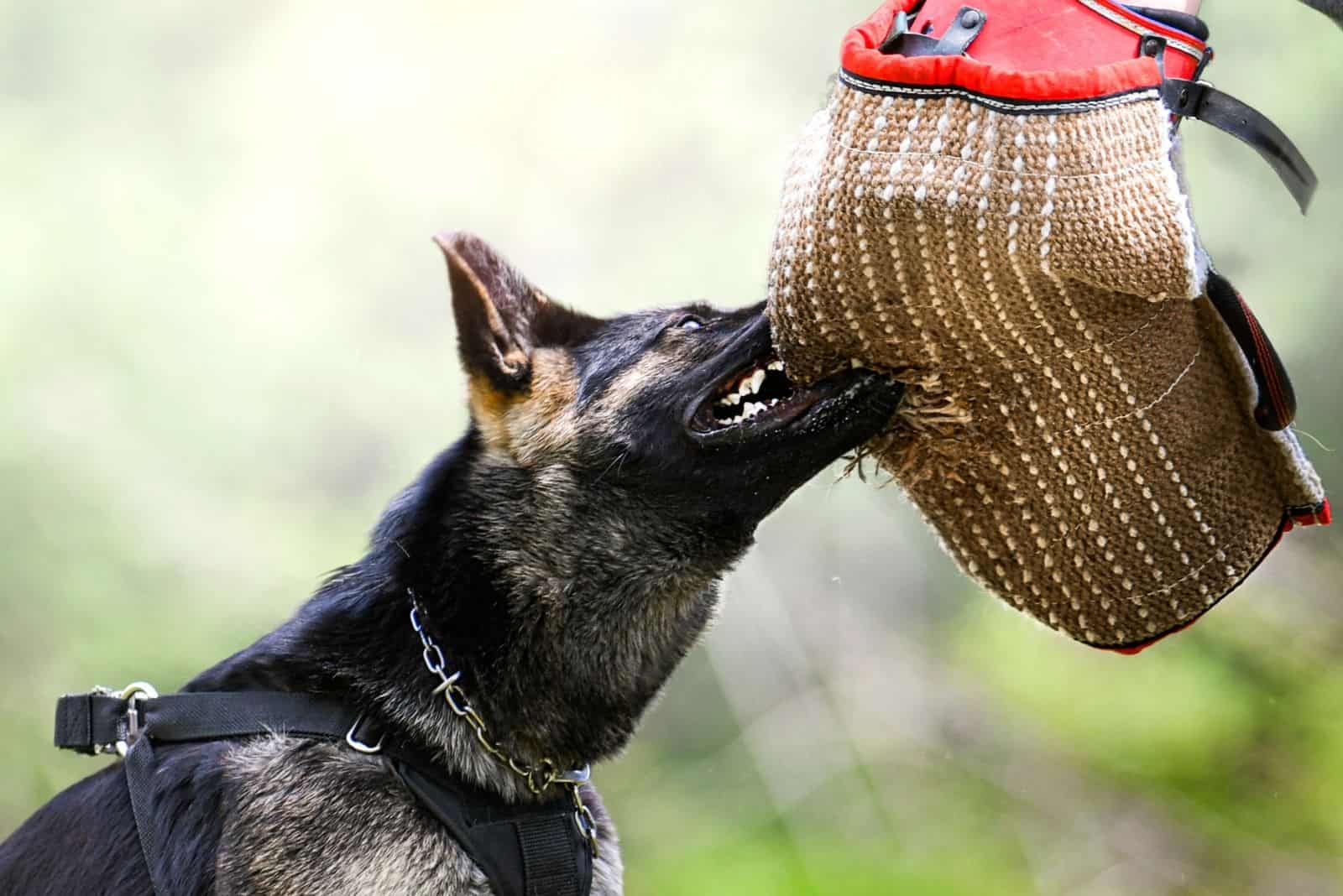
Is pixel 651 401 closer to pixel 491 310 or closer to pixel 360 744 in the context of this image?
pixel 491 310

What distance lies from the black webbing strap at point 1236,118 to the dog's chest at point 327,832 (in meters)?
1.64

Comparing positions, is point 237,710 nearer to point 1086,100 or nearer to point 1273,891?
point 1086,100

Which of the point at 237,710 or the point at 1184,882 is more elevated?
the point at 237,710

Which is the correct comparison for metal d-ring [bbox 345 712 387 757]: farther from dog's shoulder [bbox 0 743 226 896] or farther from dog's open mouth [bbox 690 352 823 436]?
dog's open mouth [bbox 690 352 823 436]

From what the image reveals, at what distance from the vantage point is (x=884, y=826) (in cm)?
453

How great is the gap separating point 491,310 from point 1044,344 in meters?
1.00

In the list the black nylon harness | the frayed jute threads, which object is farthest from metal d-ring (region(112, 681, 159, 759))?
the frayed jute threads

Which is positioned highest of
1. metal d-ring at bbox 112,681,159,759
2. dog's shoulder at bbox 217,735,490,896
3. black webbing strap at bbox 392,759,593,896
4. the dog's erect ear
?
the dog's erect ear

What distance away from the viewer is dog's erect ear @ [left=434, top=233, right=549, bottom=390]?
7.68ft

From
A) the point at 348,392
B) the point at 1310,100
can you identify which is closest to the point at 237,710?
the point at 348,392

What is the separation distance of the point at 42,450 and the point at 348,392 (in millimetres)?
1176

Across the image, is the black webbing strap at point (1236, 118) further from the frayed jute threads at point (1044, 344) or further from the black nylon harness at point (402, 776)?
the black nylon harness at point (402, 776)

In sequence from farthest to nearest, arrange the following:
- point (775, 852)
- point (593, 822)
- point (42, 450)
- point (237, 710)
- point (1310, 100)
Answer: point (42, 450)
point (775, 852)
point (1310, 100)
point (593, 822)
point (237, 710)

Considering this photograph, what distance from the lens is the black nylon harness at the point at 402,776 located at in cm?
215
